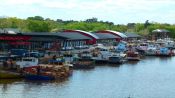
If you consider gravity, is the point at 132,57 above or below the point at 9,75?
above

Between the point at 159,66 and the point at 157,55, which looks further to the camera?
the point at 157,55

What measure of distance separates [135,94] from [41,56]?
16.1 meters

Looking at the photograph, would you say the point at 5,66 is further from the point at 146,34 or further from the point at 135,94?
the point at 146,34

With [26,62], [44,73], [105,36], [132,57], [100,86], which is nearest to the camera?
[100,86]

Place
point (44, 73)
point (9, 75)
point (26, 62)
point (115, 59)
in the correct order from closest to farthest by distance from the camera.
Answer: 1. point (9, 75)
2. point (44, 73)
3. point (26, 62)
4. point (115, 59)

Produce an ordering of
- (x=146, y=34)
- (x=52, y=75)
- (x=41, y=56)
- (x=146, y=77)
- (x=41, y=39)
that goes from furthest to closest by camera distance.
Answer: (x=146, y=34)
(x=41, y=39)
(x=41, y=56)
(x=146, y=77)
(x=52, y=75)

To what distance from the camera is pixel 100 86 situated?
109ft

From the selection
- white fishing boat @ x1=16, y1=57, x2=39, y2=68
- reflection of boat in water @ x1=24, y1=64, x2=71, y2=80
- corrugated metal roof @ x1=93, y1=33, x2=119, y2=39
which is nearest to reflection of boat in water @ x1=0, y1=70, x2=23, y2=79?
reflection of boat in water @ x1=24, y1=64, x2=71, y2=80

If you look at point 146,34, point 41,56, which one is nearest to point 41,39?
point 41,56

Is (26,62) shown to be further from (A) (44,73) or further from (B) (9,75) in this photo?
(B) (9,75)

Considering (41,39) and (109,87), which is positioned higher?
(41,39)

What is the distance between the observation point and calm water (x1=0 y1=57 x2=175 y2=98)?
2930 cm

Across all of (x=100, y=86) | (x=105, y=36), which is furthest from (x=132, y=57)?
(x=100, y=86)

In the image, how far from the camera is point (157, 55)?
66625mm
